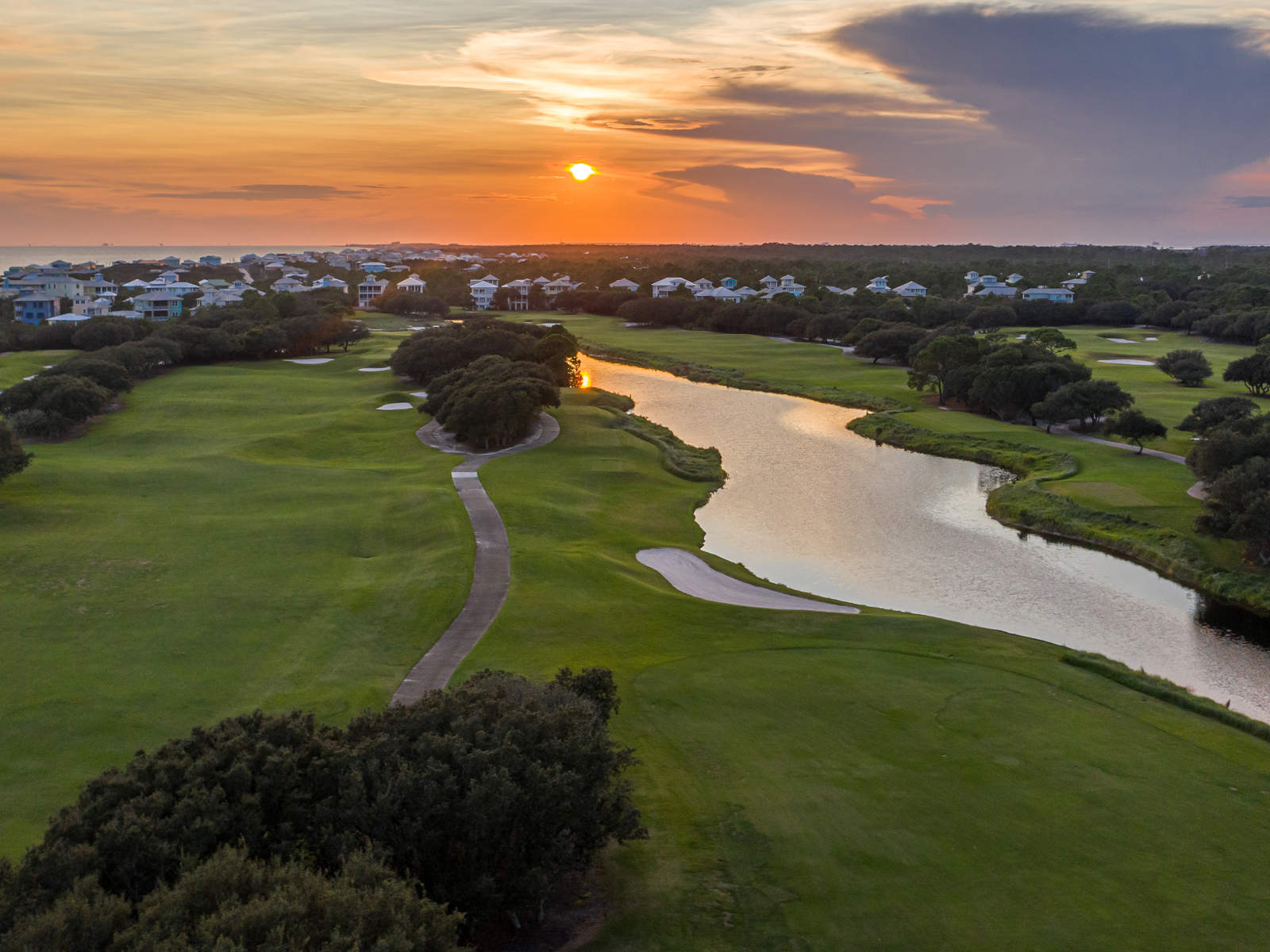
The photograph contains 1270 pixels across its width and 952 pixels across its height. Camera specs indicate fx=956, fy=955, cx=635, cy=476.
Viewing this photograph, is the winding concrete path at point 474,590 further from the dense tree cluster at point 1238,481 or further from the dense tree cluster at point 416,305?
the dense tree cluster at point 416,305

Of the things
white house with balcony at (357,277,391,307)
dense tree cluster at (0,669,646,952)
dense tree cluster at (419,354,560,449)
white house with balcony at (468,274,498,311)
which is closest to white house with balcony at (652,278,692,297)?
white house with balcony at (468,274,498,311)

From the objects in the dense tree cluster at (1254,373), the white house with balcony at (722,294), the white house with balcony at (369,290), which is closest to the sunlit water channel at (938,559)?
the dense tree cluster at (1254,373)

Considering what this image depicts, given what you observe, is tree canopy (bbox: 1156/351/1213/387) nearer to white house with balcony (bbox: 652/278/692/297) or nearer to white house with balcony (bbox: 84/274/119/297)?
A: white house with balcony (bbox: 652/278/692/297)

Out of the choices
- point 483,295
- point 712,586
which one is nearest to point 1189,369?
point 712,586

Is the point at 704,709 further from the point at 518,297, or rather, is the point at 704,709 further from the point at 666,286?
the point at 518,297

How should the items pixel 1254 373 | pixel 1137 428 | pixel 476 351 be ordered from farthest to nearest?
pixel 476 351
pixel 1254 373
pixel 1137 428

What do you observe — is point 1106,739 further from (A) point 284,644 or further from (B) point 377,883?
(A) point 284,644
